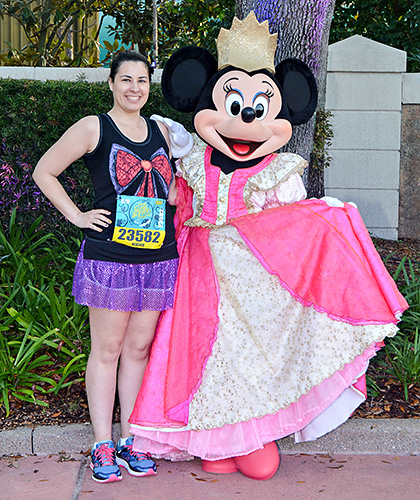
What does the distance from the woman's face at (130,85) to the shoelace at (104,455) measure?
1439 mm

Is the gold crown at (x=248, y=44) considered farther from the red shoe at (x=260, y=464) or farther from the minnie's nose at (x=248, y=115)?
the red shoe at (x=260, y=464)

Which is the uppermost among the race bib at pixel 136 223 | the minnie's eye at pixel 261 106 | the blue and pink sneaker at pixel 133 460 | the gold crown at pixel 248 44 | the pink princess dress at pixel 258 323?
the gold crown at pixel 248 44

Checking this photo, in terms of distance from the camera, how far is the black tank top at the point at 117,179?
2592 mm

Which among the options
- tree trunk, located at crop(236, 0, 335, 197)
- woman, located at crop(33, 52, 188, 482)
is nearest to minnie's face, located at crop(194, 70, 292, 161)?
woman, located at crop(33, 52, 188, 482)

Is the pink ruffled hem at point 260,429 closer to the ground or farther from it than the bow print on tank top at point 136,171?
closer to the ground

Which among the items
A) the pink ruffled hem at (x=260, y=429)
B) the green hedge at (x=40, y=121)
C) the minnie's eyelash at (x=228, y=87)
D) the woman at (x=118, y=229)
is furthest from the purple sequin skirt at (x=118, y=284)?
the green hedge at (x=40, y=121)

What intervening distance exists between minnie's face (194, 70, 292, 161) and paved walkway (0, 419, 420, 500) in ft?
4.58

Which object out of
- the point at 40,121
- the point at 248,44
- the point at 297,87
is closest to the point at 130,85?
the point at 248,44

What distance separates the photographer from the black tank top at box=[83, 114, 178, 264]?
8.50 ft

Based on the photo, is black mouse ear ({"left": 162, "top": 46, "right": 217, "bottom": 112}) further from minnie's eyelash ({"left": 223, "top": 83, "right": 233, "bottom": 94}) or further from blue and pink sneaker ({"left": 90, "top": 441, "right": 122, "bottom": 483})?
blue and pink sneaker ({"left": 90, "top": 441, "right": 122, "bottom": 483})

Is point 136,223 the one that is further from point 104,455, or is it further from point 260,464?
point 260,464

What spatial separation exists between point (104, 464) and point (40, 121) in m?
2.86

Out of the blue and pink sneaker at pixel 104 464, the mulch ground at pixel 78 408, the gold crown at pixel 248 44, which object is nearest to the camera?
the blue and pink sneaker at pixel 104 464

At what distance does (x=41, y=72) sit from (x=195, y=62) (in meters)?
2.87
